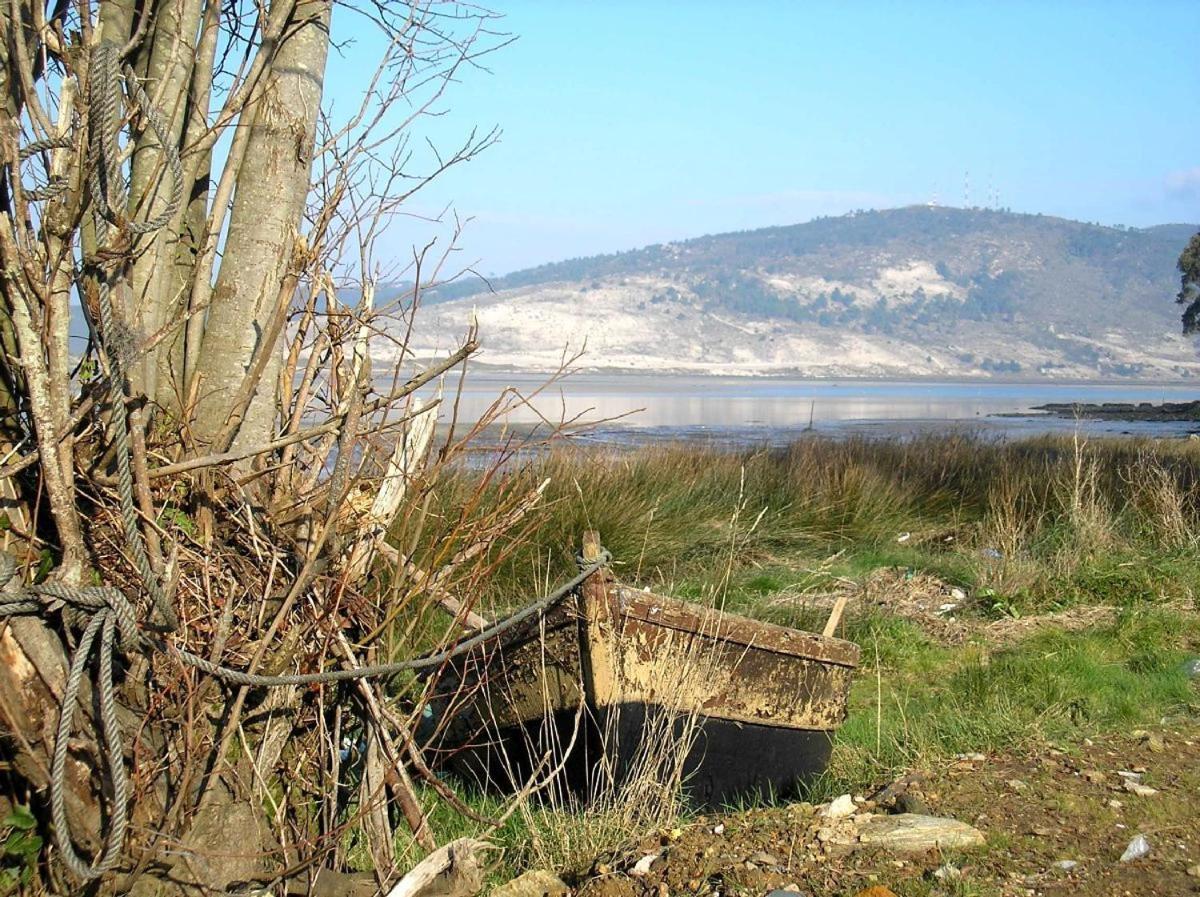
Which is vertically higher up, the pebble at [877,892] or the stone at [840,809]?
the pebble at [877,892]

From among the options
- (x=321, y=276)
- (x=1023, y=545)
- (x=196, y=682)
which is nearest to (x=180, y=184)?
(x=321, y=276)

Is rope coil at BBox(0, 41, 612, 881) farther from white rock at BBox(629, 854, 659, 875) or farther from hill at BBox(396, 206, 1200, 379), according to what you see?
hill at BBox(396, 206, 1200, 379)

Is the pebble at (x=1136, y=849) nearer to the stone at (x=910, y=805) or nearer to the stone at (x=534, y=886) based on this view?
the stone at (x=910, y=805)

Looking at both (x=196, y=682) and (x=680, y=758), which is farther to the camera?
(x=680, y=758)

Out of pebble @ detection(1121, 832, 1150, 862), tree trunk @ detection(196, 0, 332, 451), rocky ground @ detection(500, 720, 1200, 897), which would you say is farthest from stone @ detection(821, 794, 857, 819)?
tree trunk @ detection(196, 0, 332, 451)

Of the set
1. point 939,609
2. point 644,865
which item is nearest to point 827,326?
point 939,609

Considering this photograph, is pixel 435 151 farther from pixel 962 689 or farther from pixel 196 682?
pixel 962 689

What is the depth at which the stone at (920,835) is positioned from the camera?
4172mm

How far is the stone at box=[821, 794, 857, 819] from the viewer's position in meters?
4.55

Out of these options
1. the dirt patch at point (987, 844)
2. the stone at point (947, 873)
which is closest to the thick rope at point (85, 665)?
the dirt patch at point (987, 844)

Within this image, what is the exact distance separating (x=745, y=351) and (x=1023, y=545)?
128m

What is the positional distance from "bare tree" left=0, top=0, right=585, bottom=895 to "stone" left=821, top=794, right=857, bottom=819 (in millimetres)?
1518

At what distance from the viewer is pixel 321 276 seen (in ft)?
12.7

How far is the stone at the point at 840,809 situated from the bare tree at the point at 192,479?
1.52 meters
